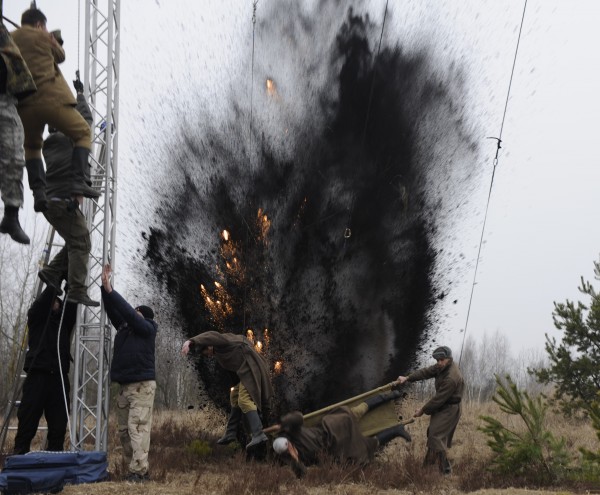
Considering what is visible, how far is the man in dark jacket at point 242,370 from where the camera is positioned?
9539 millimetres

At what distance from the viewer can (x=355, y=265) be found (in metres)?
14.1

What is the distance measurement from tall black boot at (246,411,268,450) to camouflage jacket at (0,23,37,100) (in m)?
6.35

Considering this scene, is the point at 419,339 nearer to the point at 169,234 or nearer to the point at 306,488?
the point at 169,234

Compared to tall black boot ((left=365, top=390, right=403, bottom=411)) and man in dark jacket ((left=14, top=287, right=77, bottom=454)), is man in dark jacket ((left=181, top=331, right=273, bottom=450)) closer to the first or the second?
tall black boot ((left=365, top=390, right=403, bottom=411))

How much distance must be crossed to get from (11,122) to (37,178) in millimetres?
2073

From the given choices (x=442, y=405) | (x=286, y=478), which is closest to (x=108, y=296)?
(x=286, y=478)

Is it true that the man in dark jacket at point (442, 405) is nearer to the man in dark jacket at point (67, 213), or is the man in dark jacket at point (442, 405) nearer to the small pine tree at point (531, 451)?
the small pine tree at point (531, 451)

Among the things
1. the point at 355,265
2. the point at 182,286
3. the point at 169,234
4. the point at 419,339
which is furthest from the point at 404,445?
the point at 169,234

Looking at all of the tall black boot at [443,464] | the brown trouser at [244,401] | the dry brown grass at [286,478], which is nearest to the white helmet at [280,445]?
the dry brown grass at [286,478]

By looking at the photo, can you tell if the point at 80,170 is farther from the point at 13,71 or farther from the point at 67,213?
the point at 13,71

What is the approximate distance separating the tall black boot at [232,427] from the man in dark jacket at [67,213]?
2.72 meters

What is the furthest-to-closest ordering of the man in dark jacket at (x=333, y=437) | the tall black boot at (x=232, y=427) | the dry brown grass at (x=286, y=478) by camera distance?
the tall black boot at (x=232, y=427)
the man in dark jacket at (x=333, y=437)
the dry brown grass at (x=286, y=478)

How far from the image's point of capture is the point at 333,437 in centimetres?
954

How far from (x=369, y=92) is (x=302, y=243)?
3.54 metres
